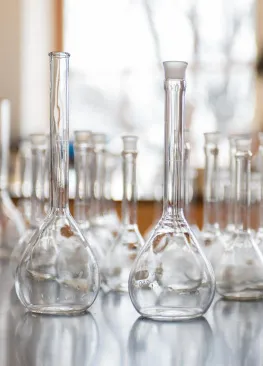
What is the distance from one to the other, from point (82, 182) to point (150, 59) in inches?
148

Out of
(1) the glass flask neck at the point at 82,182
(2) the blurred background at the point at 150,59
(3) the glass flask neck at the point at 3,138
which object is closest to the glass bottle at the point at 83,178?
(1) the glass flask neck at the point at 82,182

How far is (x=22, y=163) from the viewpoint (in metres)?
1.14

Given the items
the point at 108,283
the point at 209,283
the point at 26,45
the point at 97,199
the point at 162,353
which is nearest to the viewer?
the point at 162,353

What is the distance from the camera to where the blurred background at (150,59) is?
4.41 meters

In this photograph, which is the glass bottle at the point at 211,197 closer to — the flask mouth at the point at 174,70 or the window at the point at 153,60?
the flask mouth at the point at 174,70

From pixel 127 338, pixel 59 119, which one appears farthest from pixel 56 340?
pixel 59 119

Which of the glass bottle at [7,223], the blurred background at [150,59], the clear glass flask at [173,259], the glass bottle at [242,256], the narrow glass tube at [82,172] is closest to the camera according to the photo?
the clear glass flask at [173,259]

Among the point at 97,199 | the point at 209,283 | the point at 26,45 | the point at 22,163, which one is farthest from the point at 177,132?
the point at 26,45

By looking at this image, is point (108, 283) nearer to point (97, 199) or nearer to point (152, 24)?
point (97, 199)

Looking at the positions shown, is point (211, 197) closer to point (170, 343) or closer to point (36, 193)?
point (36, 193)

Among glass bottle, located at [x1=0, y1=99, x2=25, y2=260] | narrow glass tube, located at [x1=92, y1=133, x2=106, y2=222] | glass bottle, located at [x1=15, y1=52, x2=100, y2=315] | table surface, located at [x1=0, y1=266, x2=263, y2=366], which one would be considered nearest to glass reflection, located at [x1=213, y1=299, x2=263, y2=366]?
table surface, located at [x1=0, y1=266, x2=263, y2=366]

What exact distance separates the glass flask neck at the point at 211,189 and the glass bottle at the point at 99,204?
0.10 meters

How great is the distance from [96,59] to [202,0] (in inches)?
25.1

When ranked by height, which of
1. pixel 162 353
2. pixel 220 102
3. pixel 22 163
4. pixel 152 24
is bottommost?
pixel 162 353
